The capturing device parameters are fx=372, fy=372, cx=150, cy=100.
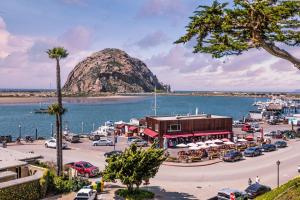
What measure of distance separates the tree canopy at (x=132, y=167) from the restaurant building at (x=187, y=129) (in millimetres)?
29850

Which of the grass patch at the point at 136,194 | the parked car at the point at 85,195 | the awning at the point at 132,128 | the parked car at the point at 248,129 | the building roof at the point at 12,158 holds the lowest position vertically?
the grass patch at the point at 136,194

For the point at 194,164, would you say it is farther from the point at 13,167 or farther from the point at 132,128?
the point at 132,128

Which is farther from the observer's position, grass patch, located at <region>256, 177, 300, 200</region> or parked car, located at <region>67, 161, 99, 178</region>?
parked car, located at <region>67, 161, 99, 178</region>

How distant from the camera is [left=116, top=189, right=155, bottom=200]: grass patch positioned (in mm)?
32000

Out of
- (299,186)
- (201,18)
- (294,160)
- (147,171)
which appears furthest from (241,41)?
(294,160)

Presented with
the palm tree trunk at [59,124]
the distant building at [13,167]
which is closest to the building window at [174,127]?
the palm tree trunk at [59,124]

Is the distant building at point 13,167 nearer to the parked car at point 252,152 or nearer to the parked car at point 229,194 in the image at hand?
the parked car at point 229,194

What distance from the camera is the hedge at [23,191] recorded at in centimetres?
2881

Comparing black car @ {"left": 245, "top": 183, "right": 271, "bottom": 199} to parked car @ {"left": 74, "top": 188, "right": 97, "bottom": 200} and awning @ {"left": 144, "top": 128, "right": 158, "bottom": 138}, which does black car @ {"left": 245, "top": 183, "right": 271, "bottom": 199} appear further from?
awning @ {"left": 144, "top": 128, "right": 158, "bottom": 138}

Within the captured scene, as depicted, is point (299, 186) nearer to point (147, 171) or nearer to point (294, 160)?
point (147, 171)

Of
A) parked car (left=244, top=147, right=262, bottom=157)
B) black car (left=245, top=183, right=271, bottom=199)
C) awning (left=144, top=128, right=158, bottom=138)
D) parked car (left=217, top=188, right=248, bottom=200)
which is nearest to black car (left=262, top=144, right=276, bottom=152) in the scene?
parked car (left=244, top=147, right=262, bottom=157)

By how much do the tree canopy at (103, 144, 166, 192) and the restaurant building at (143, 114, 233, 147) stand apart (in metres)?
29.8

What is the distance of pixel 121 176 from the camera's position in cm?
3106

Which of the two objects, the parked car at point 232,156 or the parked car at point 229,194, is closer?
the parked car at point 229,194
